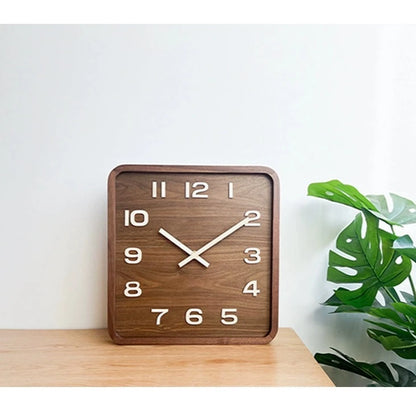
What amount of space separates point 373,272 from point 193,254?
1.30 feet

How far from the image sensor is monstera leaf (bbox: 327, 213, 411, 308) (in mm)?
1070

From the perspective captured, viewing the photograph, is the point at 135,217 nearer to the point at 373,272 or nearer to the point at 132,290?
the point at 132,290

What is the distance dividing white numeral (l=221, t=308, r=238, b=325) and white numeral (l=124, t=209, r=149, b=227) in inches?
10.2

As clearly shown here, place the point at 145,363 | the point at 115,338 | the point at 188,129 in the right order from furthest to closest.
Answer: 1. the point at 188,129
2. the point at 115,338
3. the point at 145,363

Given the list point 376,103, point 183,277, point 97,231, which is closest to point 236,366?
point 183,277

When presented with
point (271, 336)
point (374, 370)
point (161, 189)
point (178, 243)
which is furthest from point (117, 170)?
point (374, 370)

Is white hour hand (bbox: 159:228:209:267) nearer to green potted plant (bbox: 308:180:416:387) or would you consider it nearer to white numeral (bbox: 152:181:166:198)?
white numeral (bbox: 152:181:166:198)

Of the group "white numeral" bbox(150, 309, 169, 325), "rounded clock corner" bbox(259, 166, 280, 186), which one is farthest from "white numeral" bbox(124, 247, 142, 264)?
"rounded clock corner" bbox(259, 166, 280, 186)

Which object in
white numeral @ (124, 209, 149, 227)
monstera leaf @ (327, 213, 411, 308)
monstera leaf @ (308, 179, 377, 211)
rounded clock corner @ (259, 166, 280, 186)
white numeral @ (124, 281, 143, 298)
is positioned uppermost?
rounded clock corner @ (259, 166, 280, 186)

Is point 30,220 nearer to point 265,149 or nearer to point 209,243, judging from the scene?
point 209,243

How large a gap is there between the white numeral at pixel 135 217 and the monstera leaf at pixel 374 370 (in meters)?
0.50

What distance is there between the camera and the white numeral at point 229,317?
107 centimetres

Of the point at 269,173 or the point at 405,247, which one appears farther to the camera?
the point at 269,173

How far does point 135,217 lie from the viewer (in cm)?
107
